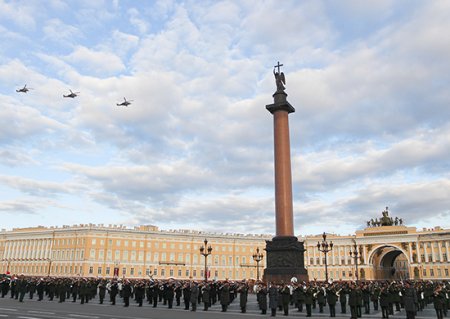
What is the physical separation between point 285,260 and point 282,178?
6388 mm

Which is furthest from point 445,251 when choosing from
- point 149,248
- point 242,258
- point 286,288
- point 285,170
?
point 286,288

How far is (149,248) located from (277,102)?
257ft

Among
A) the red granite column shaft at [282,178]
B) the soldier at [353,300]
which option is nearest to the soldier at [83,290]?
the red granite column shaft at [282,178]

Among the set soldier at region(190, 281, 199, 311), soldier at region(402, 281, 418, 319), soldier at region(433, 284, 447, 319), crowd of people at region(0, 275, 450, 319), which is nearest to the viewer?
soldier at region(402, 281, 418, 319)

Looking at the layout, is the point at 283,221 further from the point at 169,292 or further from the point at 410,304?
the point at 410,304

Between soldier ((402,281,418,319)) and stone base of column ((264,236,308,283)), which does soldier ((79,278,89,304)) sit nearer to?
stone base of column ((264,236,308,283))

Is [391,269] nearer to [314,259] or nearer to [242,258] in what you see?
[314,259]

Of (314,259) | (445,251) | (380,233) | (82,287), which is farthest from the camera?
(314,259)

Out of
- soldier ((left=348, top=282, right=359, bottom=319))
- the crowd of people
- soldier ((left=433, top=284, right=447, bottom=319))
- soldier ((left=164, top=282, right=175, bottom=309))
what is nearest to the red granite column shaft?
the crowd of people

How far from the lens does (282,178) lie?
116 ft

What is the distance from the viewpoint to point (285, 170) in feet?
116

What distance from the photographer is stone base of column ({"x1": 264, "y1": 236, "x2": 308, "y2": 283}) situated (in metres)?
33.1

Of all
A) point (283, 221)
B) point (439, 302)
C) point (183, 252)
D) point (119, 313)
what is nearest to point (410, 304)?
point (439, 302)

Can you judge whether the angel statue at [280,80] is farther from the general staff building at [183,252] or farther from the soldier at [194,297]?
the general staff building at [183,252]
